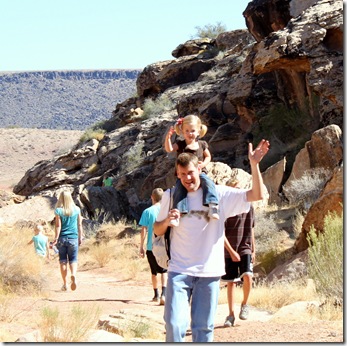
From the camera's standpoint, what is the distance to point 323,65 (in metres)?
21.5

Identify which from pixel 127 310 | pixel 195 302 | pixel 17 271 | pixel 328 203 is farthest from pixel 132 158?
pixel 195 302

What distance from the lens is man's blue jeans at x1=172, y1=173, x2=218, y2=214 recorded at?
6.07 meters

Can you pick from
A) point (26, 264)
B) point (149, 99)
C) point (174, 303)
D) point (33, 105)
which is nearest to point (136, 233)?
point (26, 264)

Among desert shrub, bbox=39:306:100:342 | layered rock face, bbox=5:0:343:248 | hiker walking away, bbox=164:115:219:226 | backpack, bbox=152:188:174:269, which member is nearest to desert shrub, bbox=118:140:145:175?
Answer: layered rock face, bbox=5:0:343:248

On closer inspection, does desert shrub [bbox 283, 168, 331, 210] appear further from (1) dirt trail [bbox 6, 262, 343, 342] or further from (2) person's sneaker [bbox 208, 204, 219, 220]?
(2) person's sneaker [bbox 208, 204, 219, 220]

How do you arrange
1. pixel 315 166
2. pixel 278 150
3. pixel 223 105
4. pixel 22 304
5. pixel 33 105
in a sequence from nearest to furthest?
pixel 22 304, pixel 315 166, pixel 278 150, pixel 223 105, pixel 33 105

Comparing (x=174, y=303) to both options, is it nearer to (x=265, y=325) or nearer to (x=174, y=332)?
(x=174, y=332)

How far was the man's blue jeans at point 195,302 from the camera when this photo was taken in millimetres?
6020

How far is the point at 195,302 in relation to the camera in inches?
240

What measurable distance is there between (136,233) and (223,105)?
29.3 ft

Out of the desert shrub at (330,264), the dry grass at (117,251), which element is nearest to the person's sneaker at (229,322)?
the desert shrub at (330,264)

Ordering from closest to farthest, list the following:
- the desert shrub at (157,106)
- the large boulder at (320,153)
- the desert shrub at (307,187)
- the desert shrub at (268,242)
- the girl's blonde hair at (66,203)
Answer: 1. the girl's blonde hair at (66,203)
2. the desert shrub at (268,242)
3. the desert shrub at (307,187)
4. the large boulder at (320,153)
5. the desert shrub at (157,106)

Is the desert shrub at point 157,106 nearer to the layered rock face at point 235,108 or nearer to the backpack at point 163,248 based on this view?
the layered rock face at point 235,108

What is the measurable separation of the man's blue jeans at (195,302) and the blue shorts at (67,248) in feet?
20.8
